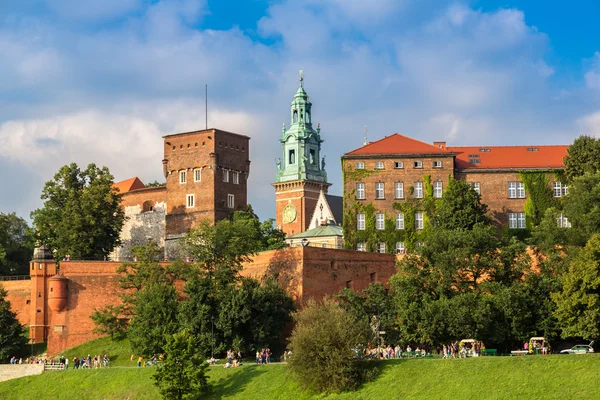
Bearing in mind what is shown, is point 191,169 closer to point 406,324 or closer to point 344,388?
point 406,324

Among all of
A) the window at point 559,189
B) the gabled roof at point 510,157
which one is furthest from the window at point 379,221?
the window at point 559,189

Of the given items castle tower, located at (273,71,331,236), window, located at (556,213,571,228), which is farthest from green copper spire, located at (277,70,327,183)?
window, located at (556,213,571,228)

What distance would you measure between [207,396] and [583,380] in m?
18.4

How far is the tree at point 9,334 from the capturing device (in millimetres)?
67312

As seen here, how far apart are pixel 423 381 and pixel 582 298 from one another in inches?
401

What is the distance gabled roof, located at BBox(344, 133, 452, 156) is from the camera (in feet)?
246

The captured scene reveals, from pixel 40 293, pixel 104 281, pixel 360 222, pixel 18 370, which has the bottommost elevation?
pixel 18 370

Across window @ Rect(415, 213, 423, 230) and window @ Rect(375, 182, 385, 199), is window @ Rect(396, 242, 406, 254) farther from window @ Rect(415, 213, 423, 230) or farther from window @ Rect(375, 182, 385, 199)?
window @ Rect(375, 182, 385, 199)

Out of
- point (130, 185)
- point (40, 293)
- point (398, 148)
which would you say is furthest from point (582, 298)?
point (130, 185)

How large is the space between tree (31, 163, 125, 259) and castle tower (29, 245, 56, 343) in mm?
4839

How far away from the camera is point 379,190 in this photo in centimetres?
7475

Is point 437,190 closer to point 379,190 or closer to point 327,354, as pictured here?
point 379,190

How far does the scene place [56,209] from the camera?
80.6m

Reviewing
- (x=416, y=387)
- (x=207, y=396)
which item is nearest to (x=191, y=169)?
(x=207, y=396)
